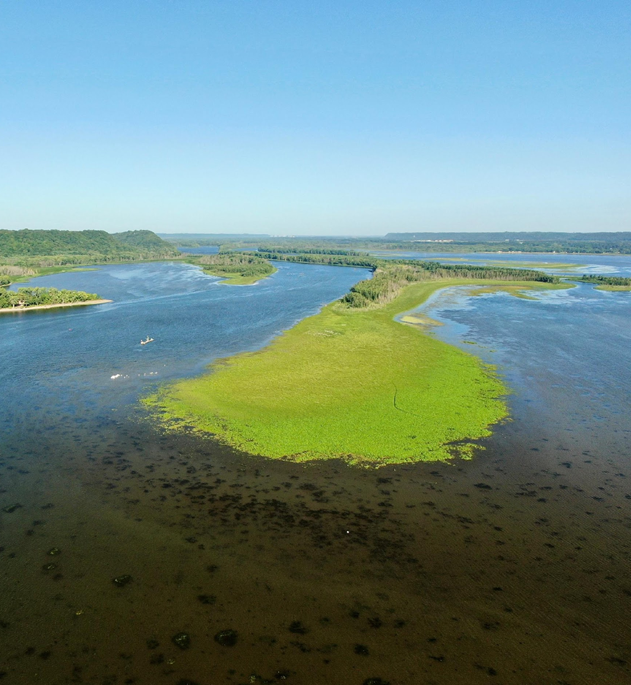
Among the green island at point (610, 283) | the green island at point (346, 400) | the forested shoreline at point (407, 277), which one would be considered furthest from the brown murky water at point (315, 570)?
the green island at point (610, 283)

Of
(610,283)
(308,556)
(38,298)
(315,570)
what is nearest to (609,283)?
(610,283)

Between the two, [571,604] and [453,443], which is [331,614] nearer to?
[571,604]

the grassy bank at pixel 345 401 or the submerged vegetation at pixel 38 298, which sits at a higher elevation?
the submerged vegetation at pixel 38 298

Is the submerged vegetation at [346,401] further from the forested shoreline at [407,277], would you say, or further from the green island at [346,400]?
the forested shoreline at [407,277]

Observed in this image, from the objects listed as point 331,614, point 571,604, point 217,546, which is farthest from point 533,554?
point 217,546

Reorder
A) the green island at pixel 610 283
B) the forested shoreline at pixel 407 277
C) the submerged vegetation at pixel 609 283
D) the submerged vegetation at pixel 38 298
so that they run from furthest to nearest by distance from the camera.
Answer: the submerged vegetation at pixel 609 283 < the green island at pixel 610 283 < the forested shoreline at pixel 407 277 < the submerged vegetation at pixel 38 298

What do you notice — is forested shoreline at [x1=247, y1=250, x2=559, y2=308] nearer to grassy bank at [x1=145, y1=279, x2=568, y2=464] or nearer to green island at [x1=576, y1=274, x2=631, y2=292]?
green island at [x1=576, y1=274, x2=631, y2=292]

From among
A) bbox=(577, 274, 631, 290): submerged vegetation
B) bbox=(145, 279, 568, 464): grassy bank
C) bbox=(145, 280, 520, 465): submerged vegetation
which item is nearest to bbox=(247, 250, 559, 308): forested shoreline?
bbox=(577, 274, 631, 290): submerged vegetation
